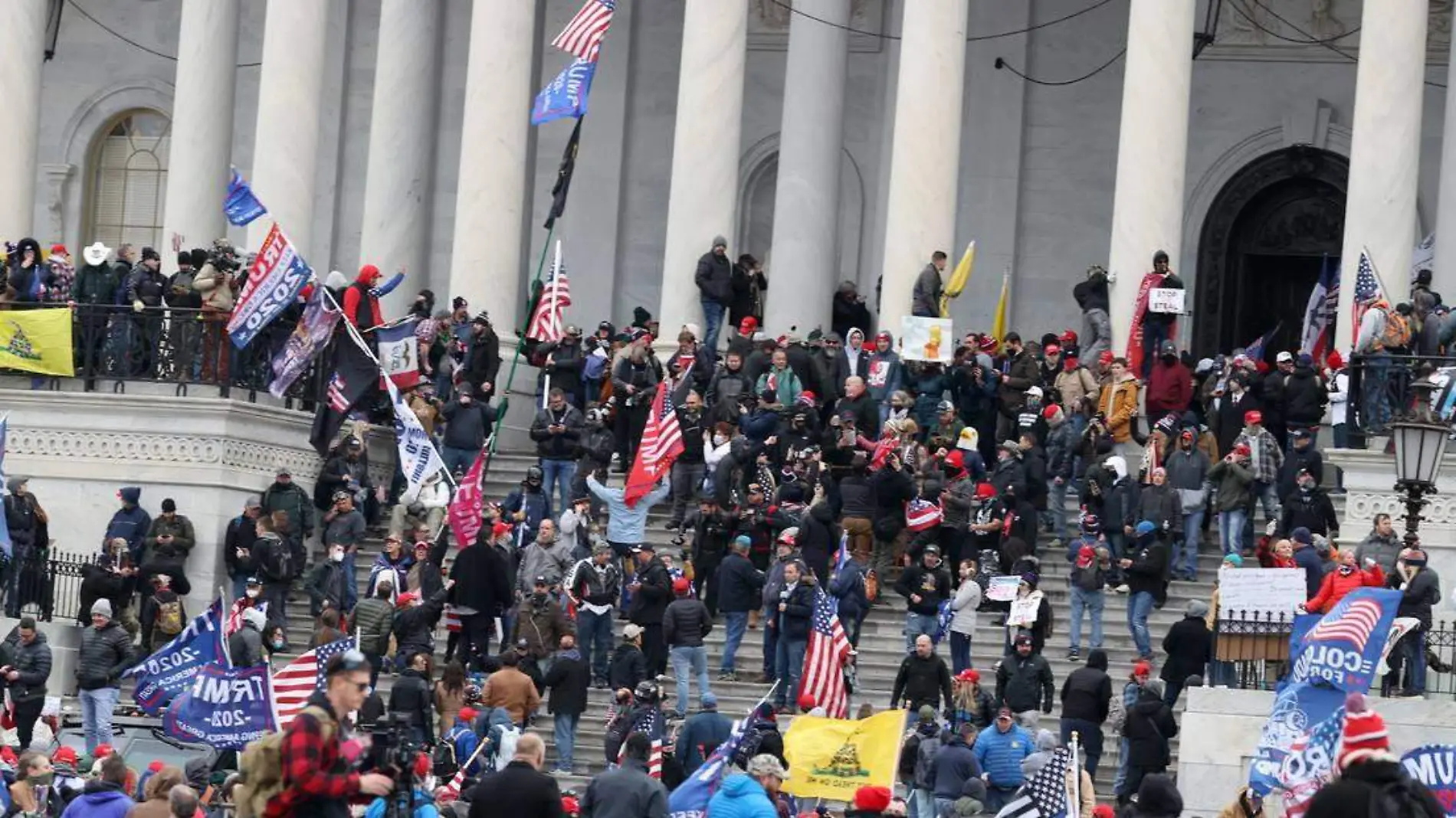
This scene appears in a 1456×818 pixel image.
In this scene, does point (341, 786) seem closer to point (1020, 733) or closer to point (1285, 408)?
point (1020, 733)

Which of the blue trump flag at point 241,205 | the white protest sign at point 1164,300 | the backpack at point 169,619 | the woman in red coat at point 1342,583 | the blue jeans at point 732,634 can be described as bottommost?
the backpack at point 169,619

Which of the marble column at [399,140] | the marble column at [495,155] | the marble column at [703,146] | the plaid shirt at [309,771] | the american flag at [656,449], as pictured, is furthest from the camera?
the marble column at [399,140]

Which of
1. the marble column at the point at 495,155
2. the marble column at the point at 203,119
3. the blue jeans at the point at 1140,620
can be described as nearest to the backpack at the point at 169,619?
the marble column at the point at 495,155

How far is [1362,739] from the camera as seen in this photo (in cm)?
1803

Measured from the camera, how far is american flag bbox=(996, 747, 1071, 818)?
25.7 meters

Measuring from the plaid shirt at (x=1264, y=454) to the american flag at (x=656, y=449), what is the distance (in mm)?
5821

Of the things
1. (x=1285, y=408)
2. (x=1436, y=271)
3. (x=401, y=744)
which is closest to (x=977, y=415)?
(x=1285, y=408)

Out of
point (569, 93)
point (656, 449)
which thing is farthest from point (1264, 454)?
point (569, 93)

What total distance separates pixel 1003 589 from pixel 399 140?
17.2 metres

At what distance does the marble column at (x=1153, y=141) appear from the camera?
41969mm

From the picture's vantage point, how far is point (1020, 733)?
98.9ft

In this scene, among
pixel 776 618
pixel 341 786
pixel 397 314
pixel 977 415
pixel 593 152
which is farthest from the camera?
pixel 593 152

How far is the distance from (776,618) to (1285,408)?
7452 millimetres

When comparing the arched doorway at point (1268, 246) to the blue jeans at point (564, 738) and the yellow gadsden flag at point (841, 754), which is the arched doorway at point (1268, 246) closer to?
the blue jeans at point (564, 738)
